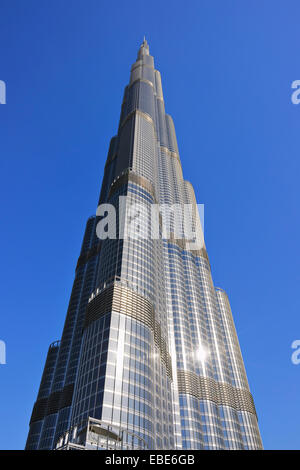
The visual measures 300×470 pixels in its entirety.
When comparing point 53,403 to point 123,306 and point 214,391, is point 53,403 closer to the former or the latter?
point 214,391

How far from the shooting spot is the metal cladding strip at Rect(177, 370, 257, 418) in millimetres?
134500

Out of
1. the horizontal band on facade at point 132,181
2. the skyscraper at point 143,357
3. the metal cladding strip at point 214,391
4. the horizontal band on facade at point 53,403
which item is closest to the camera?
the skyscraper at point 143,357

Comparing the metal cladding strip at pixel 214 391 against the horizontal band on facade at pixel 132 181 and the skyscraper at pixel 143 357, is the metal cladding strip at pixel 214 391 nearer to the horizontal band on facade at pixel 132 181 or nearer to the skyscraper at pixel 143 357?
the skyscraper at pixel 143 357

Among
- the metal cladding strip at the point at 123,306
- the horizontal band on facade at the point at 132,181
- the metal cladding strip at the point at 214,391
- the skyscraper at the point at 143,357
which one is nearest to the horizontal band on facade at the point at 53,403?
the skyscraper at the point at 143,357

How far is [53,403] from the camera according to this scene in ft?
464

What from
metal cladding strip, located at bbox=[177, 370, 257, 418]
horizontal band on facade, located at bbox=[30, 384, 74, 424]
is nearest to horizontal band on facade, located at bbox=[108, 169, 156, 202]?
metal cladding strip, located at bbox=[177, 370, 257, 418]

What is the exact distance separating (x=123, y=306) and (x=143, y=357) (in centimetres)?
1497

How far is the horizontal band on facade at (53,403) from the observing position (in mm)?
134125

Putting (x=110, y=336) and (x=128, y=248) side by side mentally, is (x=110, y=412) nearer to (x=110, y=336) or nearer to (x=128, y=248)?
(x=110, y=336)

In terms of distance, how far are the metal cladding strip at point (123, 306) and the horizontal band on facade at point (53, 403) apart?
4614cm

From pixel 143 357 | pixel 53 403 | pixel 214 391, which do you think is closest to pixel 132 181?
pixel 143 357

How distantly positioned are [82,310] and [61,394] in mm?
36602

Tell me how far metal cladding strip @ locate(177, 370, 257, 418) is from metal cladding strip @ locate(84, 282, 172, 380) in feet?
109
